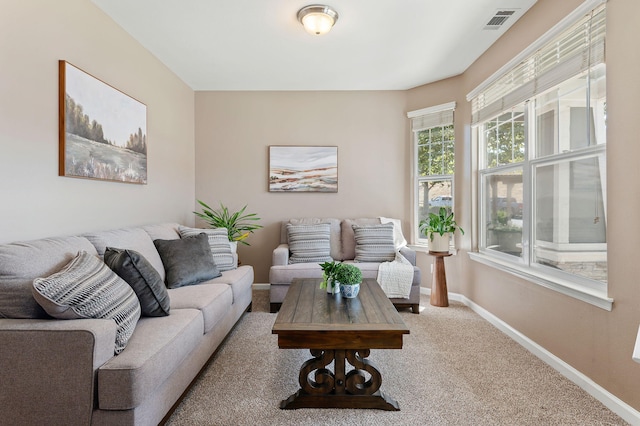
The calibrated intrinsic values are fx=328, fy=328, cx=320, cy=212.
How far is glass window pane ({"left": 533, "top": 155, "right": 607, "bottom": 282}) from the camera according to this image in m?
2.10

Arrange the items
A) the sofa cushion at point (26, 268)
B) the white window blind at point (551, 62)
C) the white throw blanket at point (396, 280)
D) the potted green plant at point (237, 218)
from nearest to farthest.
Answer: the sofa cushion at point (26, 268) → the white window blind at point (551, 62) → the white throw blanket at point (396, 280) → the potted green plant at point (237, 218)

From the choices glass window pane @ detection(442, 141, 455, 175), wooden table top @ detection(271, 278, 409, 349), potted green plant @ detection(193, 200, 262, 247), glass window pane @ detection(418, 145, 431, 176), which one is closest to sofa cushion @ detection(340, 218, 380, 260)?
glass window pane @ detection(418, 145, 431, 176)

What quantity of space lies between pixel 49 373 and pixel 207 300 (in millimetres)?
999

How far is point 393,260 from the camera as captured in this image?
3779 millimetres

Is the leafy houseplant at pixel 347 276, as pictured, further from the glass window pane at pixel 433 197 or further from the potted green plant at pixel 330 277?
the glass window pane at pixel 433 197

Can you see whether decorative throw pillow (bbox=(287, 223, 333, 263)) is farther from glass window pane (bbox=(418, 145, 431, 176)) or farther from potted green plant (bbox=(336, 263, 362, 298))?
glass window pane (bbox=(418, 145, 431, 176))

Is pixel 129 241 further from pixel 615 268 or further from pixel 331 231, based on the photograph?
pixel 615 268

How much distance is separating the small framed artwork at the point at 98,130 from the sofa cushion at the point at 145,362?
1.34m

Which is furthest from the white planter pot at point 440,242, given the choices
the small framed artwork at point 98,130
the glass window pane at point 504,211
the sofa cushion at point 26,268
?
the sofa cushion at point 26,268

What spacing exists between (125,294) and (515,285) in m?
2.94

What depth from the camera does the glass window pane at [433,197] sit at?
4.18 m

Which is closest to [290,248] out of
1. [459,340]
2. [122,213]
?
[122,213]

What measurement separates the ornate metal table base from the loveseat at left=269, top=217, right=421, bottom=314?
1.59 m

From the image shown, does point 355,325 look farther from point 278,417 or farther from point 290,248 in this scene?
point 290,248
